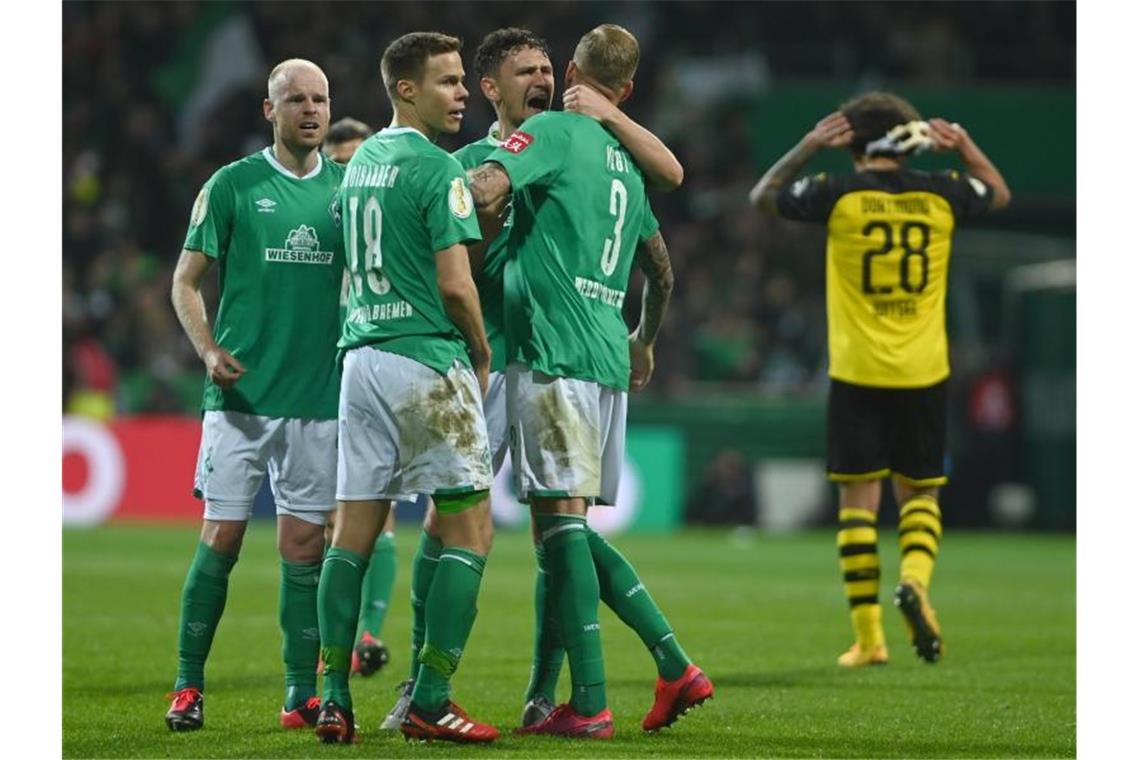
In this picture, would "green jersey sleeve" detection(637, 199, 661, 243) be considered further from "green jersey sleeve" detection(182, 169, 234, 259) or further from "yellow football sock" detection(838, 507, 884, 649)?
"yellow football sock" detection(838, 507, 884, 649)

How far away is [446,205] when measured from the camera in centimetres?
559

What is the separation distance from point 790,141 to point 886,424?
1433cm

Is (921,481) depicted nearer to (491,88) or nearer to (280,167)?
(491,88)

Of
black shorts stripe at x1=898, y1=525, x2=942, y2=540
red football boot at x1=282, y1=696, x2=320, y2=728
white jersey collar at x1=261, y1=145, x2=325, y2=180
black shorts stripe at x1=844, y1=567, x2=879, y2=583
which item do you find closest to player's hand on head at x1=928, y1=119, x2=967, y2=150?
black shorts stripe at x1=898, y1=525, x2=942, y2=540

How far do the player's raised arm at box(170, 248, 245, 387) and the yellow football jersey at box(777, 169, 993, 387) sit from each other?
318 centimetres

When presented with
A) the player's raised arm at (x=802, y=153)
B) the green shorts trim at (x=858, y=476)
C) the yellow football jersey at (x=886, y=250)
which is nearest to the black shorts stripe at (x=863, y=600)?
the green shorts trim at (x=858, y=476)

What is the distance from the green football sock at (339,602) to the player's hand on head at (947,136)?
3.67 metres

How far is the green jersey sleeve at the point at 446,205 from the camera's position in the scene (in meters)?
5.58

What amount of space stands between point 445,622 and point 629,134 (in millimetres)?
1759

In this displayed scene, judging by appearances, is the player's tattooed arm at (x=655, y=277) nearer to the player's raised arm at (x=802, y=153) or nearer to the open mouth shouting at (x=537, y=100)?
the open mouth shouting at (x=537, y=100)

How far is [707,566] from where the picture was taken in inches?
566

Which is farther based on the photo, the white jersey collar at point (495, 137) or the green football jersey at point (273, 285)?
the white jersey collar at point (495, 137)
